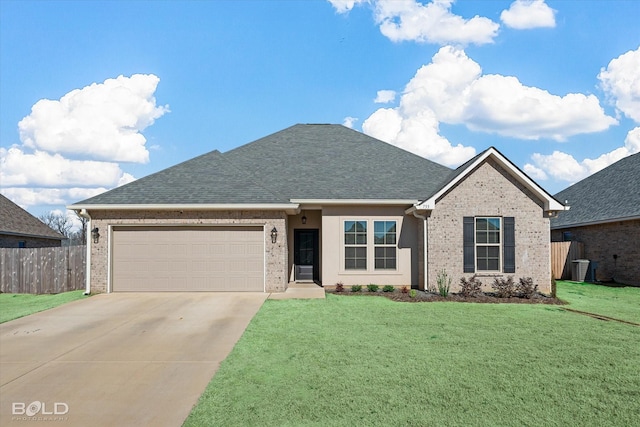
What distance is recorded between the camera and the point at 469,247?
14711 millimetres

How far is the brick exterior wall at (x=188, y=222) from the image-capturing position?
14.5 m

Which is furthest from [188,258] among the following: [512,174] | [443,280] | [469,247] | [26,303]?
[512,174]

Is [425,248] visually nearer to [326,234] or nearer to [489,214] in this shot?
[489,214]

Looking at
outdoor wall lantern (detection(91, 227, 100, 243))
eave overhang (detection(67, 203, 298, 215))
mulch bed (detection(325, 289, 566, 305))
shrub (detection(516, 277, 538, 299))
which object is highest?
eave overhang (detection(67, 203, 298, 215))

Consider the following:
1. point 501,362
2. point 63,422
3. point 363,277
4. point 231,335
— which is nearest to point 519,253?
point 363,277

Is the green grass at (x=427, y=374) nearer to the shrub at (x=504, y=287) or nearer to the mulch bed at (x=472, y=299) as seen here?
the mulch bed at (x=472, y=299)

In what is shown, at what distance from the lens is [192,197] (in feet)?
48.0

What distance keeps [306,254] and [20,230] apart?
15670 millimetres

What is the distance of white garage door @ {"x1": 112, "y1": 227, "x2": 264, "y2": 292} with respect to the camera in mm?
14570

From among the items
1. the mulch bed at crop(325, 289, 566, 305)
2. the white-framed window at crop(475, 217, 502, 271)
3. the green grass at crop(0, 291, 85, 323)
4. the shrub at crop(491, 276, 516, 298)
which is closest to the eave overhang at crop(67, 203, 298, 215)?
the green grass at crop(0, 291, 85, 323)

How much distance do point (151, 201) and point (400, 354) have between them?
10287mm

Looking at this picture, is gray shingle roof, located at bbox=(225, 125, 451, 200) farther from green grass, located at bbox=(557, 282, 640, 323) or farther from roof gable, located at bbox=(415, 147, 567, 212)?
green grass, located at bbox=(557, 282, 640, 323)

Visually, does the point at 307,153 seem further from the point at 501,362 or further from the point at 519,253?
the point at 501,362

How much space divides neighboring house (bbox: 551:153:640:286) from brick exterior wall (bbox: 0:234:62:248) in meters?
27.5
